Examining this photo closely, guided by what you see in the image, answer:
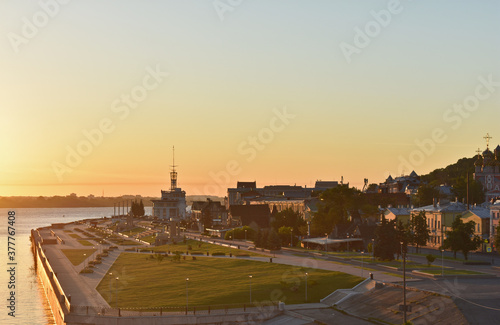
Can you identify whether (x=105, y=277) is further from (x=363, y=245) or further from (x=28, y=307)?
(x=363, y=245)

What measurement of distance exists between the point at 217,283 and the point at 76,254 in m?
71.4

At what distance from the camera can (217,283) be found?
9156cm

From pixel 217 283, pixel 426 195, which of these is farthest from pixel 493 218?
pixel 217 283

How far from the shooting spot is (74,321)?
71.4 metres

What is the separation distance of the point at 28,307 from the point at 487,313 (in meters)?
61.3

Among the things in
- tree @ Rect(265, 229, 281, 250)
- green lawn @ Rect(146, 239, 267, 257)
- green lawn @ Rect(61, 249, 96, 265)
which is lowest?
green lawn @ Rect(61, 249, 96, 265)

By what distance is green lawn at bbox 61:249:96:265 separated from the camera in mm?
138250

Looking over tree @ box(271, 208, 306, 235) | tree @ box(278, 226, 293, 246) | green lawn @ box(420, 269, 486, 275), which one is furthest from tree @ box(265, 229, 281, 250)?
green lawn @ box(420, 269, 486, 275)

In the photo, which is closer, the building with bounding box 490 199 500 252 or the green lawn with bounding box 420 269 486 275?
the green lawn with bounding box 420 269 486 275

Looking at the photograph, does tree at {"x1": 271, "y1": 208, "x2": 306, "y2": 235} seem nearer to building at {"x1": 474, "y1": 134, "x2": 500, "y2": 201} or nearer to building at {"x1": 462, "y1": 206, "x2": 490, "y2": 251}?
building at {"x1": 462, "y1": 206, "x2": 490, "y2": 251}

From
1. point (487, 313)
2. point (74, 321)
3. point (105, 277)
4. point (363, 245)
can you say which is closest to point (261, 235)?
point (363, 245)

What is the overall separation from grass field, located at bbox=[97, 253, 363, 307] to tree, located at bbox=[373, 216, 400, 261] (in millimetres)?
12792

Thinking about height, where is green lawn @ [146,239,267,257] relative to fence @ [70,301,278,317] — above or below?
above

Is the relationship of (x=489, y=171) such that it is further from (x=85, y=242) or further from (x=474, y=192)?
(x=85, y=242)
